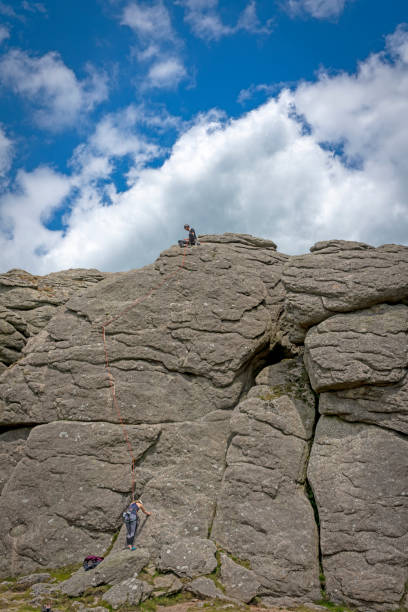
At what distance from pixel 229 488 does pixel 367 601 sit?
5.95 metres

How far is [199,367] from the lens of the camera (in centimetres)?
1986

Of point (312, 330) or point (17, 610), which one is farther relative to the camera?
point (312, 330)

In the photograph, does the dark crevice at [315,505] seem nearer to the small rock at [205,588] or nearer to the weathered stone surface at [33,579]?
the small rock at [205,588]

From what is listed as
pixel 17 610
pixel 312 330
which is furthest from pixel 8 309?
pixel 312 330

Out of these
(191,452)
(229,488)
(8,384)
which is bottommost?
(229,488)

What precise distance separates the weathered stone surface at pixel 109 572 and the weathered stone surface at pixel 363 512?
273 inches

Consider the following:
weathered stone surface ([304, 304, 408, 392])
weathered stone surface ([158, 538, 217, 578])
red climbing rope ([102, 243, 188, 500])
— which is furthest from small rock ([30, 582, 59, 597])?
weathered stone surface ([304, 304, 408, 392])

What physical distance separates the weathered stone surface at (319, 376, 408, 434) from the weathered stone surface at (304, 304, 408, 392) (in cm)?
40

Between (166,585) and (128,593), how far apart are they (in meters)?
1.37

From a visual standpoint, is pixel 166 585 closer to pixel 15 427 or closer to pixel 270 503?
pixel 270 503

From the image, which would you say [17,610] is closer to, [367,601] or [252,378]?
→ [367,601]

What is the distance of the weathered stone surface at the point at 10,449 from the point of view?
748 inches

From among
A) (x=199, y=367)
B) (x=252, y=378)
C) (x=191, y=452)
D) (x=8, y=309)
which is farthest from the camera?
(x=8, y=309)

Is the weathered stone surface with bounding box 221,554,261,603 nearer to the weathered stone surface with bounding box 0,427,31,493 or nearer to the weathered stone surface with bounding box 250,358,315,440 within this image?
the weathered stone surface with bounding box 250,358,315,440
